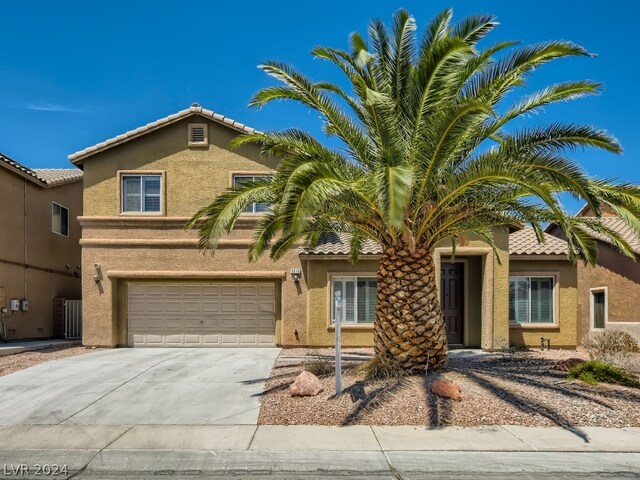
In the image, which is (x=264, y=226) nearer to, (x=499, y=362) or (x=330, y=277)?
(x=330, y=277)

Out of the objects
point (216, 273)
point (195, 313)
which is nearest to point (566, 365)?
point (216, 273)

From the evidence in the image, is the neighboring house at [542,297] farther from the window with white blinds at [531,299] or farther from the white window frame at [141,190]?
the white window frame at [141,190]

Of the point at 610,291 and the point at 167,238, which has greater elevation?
the point at 167,238

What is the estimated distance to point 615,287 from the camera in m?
16.9

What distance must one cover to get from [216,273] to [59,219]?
329 inches

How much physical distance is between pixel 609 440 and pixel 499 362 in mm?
5052

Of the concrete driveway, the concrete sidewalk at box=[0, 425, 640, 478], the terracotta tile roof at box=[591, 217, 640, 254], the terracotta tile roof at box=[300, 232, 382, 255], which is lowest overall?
the concrete driveway

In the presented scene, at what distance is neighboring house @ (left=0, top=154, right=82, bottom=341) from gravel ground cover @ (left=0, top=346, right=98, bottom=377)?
2.73 metres

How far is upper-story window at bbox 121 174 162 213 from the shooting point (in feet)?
51.6

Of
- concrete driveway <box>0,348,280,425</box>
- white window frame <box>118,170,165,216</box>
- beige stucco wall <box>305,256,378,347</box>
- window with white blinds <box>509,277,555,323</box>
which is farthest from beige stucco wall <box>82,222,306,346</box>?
window with white blinds <box>509,277,555,323</box>

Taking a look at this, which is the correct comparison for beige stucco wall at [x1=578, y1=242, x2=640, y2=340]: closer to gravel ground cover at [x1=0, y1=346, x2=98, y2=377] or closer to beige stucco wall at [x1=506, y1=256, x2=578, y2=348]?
beige stucco wall at [x1=506, y1=256, x2=578, y2=348]

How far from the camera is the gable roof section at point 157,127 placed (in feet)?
50.8

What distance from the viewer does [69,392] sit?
9.61 metres

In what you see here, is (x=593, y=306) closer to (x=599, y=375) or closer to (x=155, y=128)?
(x=599, y=375)
